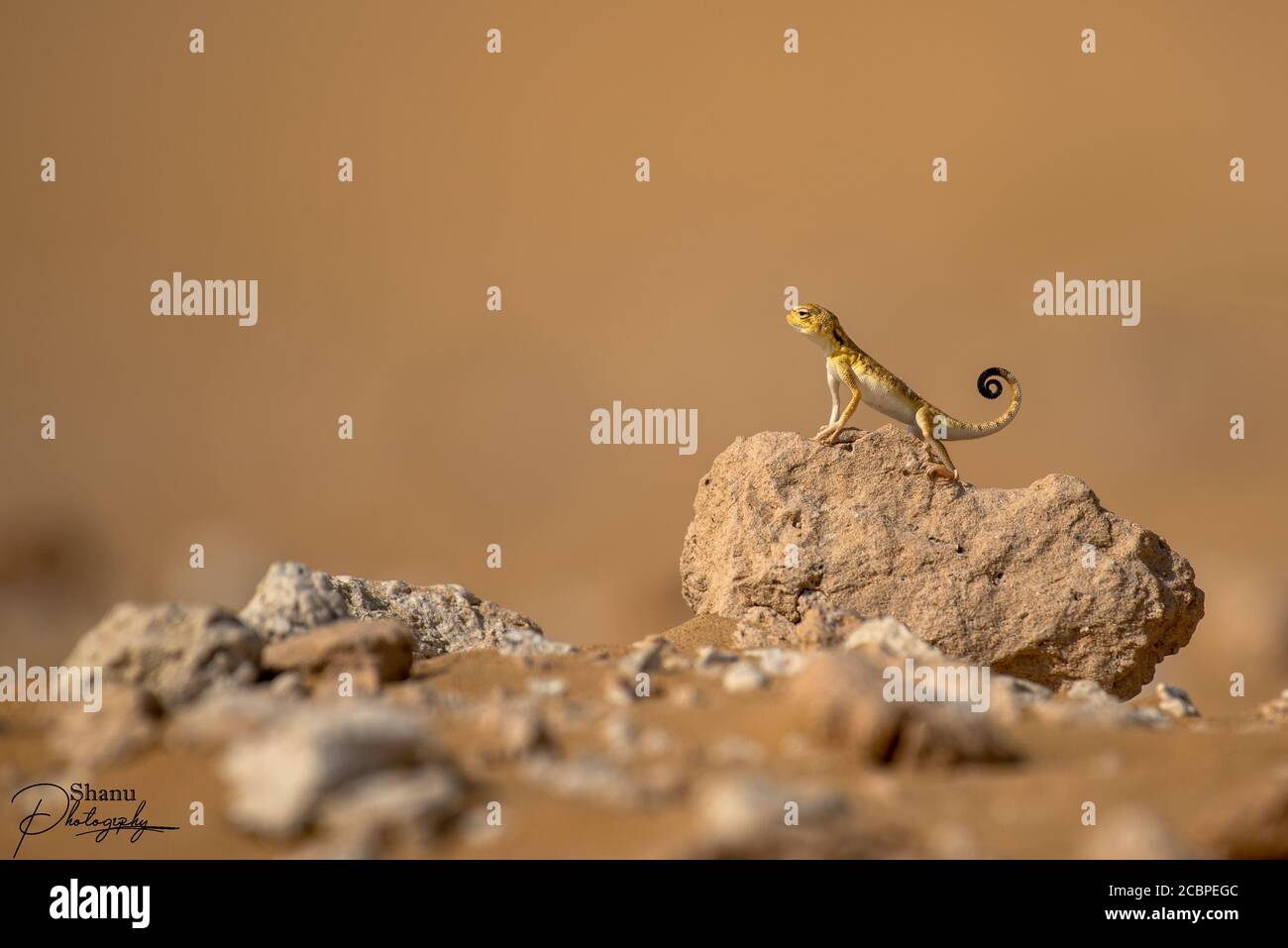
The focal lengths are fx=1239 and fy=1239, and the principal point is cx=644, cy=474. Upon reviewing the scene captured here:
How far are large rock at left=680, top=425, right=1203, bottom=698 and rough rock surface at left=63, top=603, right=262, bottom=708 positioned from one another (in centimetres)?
300

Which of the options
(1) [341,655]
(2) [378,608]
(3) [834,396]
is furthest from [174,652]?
(3) [834,396]

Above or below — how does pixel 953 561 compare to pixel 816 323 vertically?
below

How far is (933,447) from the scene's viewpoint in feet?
24.0

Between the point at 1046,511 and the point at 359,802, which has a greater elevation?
the point at 1046,511

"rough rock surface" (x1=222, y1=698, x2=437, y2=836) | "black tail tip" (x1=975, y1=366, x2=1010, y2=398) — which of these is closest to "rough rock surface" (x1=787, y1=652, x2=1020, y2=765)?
"rough rock surface" (x1=222, y1=698, x2=437, y2=836)

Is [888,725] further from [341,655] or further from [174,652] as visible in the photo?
[174,652]

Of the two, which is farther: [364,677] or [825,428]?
[825,428]

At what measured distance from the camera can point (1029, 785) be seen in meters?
3.78
